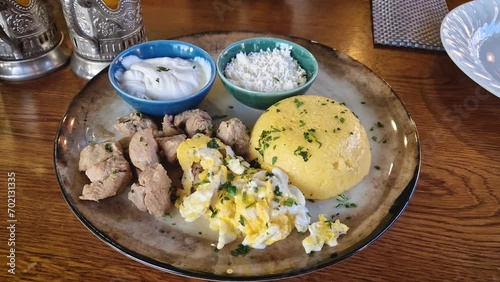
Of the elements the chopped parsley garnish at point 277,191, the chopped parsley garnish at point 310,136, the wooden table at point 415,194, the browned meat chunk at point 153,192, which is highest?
the chopped parsley garnish at point 310,136

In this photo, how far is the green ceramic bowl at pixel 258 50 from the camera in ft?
4.71

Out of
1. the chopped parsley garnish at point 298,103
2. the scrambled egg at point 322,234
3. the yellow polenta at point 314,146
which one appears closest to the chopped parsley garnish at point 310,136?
the yellow polenta at point 314,146

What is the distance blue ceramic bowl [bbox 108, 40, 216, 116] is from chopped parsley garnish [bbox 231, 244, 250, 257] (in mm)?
528

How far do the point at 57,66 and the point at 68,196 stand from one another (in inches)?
29.8

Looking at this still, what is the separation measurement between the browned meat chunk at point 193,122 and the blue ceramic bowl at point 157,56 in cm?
4

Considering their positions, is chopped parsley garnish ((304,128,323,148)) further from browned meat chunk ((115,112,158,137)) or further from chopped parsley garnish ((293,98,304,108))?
browned meat chunk ((115,112,158,137))

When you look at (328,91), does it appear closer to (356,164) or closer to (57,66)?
(356,164)

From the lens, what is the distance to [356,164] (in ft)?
4.14

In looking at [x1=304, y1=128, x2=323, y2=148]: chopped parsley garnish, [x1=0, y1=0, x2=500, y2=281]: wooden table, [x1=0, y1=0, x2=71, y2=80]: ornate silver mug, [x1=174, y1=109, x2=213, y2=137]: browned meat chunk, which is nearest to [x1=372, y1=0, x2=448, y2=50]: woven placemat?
[x1=0, y1=0, x2=500, y2=281]: wooden table

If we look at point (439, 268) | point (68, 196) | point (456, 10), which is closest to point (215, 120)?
point (68, 196)

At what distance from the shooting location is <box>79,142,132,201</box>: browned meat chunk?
3.86 ft

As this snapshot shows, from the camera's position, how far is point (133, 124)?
53.4 inches

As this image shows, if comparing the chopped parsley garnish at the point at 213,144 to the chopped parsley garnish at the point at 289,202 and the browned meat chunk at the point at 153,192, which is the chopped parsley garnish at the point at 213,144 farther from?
the chopped parsley garnish at the point at 289,202

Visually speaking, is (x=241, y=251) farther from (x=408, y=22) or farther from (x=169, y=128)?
(x=408, y=22)
